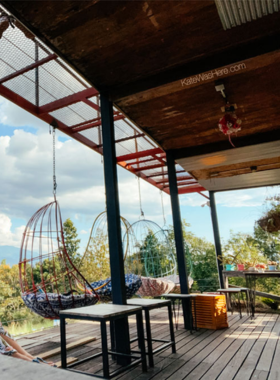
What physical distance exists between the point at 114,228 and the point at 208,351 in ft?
5.29

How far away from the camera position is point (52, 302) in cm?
328

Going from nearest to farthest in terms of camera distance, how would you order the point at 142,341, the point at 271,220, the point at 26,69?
1. the point at 142,341
2. the point at 26,69
3. the point at 271,220

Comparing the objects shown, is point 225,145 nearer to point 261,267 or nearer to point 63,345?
point 261,267

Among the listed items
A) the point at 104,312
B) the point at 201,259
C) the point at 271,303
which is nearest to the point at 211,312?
the point at 271,303

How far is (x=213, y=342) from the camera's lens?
10.6ft

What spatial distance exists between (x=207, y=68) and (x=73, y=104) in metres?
1.94

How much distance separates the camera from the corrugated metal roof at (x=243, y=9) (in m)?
1.75

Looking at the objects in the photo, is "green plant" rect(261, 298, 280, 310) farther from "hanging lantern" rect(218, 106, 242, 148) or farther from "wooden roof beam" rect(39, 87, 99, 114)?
"wooden roof beam" rect(39, 87, 99, 114)

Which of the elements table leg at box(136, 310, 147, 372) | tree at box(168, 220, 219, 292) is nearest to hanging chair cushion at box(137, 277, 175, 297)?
table leg at box(136, 310, 147, 372)

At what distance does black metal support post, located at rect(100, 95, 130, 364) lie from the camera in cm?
248

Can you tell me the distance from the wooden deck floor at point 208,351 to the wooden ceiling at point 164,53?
2473mm

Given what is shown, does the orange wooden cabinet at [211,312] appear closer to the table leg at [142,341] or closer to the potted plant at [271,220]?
the table leg at [142,341]

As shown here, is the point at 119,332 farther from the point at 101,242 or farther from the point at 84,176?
the point at 84,176

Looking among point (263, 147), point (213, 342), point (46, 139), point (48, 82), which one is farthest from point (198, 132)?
point (46, 139)
